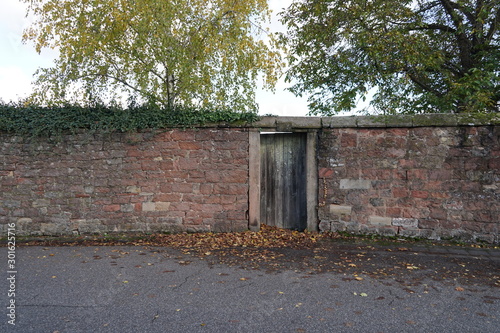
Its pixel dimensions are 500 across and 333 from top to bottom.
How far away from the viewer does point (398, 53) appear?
10.5m

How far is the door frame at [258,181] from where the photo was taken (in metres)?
7.60

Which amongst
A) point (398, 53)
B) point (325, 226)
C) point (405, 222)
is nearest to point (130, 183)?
→ point (325, 226)

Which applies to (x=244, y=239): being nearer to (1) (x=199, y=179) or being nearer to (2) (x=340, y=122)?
(1) (x=199, y=179)

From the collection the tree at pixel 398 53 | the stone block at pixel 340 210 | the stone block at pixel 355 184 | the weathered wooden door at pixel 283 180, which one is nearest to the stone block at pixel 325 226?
the stone block at pixel 340 210

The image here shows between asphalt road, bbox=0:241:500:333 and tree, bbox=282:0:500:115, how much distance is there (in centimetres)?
574

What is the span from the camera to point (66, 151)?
7770mm

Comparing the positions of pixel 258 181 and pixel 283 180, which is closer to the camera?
pixel 258 181

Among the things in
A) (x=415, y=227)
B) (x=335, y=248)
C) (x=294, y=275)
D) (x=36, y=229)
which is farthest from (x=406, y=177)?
(x=36, y=229)

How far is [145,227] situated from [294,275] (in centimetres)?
373

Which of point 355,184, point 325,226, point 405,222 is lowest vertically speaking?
point 325,226

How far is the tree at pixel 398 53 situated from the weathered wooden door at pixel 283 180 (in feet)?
13.6

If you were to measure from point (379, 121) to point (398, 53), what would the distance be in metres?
4.10

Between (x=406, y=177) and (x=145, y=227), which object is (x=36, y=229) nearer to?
(x=145, y=227)

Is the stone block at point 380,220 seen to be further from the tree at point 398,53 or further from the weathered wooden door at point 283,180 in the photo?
the tree at point 398,53
